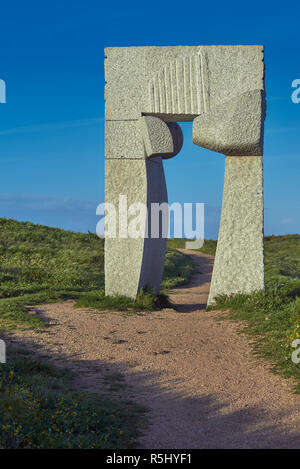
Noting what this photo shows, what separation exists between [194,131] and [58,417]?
7101 millimetres

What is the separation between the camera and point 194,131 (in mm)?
10055

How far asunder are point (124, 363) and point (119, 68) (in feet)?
22.0

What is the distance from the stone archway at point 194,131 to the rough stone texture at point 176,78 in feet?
0.07

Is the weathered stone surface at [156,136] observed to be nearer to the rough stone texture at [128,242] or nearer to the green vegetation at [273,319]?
the rough stone texture at [128,242]

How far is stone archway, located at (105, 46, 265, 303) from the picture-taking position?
9930 millimetres

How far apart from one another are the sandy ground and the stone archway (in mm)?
1273

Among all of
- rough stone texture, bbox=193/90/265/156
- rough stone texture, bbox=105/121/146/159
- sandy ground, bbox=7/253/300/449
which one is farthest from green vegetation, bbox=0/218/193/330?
rough stone texture, bbox=193/90/265/156

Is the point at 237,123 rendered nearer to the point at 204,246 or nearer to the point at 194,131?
the point at 194,131

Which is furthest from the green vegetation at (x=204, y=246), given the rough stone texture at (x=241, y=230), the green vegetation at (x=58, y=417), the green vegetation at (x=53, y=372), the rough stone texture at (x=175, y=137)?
the green vegetation at (x=58, y=417)

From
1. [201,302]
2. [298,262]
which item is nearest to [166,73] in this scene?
[201,302]

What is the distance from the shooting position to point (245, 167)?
33.5ft

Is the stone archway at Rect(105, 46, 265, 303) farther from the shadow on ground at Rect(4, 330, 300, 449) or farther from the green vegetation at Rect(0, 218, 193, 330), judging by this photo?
the shadow on ground at Rect(4, 330, 300, 449)

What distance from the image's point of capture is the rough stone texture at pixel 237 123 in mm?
→ 9773

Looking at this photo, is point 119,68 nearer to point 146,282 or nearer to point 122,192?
point 122,192
